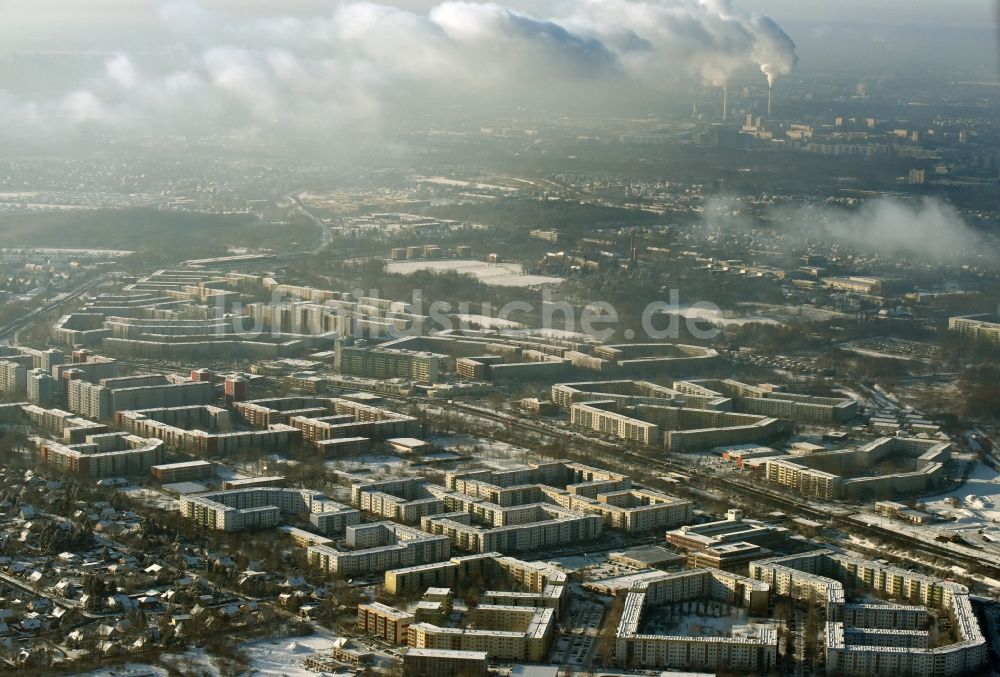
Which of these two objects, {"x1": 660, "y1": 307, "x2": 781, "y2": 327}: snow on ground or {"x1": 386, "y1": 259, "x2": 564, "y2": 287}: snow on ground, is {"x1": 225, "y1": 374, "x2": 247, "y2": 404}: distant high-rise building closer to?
{"x1": 660, "y1": 307, "x2": 781, "y2": 327}: snow on ground

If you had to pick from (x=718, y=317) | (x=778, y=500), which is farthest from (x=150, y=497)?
(x=718, y=317)

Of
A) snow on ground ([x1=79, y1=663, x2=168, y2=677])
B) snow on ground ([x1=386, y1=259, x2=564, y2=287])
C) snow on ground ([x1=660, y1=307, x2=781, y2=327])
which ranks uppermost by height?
snow on ground ([x1=386, y1=259, x2=564, y2=287])

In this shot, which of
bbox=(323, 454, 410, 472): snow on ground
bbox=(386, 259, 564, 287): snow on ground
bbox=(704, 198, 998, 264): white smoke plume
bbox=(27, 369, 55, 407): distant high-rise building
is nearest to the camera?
bbox=(323, 454, 410, 472): snow on ground

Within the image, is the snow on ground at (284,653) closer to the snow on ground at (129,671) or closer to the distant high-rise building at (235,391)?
the snow on ground at (129,671)

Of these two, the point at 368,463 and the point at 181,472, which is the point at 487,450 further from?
the point at 181,472

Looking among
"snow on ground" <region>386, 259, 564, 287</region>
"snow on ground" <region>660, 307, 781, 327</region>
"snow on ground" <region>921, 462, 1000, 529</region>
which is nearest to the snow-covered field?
"snow on ground" <region>921, 462, 1000, 529</region>

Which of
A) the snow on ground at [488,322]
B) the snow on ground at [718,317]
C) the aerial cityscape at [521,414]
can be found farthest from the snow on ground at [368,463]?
the snow on ground at [718,317]

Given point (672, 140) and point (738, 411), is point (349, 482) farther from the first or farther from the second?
point (672, 140)

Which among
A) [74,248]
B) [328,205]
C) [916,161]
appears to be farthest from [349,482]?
[916,161]
